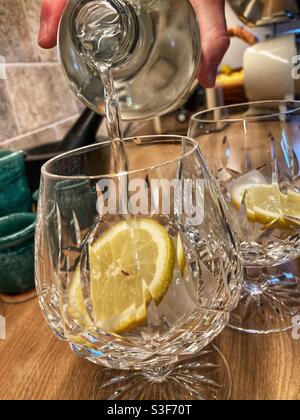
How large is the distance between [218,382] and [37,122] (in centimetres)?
73

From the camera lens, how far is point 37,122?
890 mm

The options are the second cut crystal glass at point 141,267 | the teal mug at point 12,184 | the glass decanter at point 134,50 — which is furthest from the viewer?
the teal mug at point 12,184

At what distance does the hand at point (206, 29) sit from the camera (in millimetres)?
424

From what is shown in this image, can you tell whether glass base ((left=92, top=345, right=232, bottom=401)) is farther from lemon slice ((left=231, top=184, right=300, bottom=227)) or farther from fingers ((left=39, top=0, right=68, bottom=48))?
fingers ((left=39, top=0, right=68, bottom=48))

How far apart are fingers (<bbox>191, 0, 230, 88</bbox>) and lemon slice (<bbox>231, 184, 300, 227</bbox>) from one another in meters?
0.15

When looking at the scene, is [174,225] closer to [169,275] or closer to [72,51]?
[169,275]

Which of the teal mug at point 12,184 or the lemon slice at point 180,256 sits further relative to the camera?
the teal mug at point 12,184

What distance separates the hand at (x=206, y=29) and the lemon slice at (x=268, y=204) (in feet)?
0.49

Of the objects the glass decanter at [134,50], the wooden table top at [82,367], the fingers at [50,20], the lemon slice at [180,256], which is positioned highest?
the fingers at [50,20]

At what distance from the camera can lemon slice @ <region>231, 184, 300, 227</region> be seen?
0.37m

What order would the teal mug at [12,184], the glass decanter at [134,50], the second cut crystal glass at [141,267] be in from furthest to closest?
the teal mug at [12,184] → the glass decanter at [134,50] → the second cut crystal glass at [141,267]

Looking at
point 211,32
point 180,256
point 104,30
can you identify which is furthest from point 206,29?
point 180,256

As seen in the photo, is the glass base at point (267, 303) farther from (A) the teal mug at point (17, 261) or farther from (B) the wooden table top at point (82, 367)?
(A) the teal mug at point (17, 261)

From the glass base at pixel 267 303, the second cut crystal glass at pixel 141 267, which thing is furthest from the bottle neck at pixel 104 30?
the glass base at pixel 267 303
